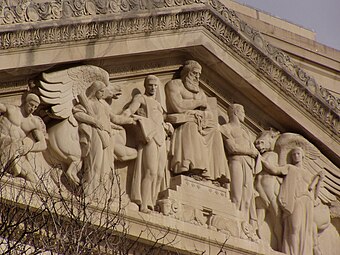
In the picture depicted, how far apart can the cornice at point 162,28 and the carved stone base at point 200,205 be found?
1.95 m

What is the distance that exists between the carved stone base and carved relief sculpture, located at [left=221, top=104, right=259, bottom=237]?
0.72 feet

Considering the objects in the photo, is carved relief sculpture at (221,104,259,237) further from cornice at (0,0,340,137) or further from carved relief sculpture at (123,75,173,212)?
carved relief sculpture at (123,75,173,212)

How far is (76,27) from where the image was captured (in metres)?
22.9

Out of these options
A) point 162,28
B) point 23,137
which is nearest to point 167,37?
point 162,28

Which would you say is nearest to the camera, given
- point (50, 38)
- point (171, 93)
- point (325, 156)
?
point (50, 38)

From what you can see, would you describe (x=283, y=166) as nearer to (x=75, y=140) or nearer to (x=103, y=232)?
(x=75, y=140)

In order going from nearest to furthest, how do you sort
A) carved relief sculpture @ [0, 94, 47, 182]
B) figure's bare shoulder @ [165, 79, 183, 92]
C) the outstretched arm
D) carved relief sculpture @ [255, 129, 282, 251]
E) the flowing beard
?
1. carved relief sculpture @ [0, 94, 47, 182]
2. the outstretched arm
3. figure's bare shoulder @ [165, 79, 183, 92]
4. the flowing beard
5. carved relief sculpture @ [255, 129, 282, 251]

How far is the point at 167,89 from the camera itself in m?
24.2

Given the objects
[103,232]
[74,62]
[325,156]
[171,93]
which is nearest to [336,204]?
[325,156]

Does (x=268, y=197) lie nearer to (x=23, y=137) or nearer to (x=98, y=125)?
(x=98, y=125)

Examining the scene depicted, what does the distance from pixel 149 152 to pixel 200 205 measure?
3.37ft

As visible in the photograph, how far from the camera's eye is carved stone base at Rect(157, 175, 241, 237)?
2356 centimetres

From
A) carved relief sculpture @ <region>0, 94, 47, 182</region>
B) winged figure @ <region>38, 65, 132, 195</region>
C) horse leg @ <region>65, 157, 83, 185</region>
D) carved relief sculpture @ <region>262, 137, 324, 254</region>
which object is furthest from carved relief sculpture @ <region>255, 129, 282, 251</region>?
carved relief sculpture @ <region>0, 94, 47, 182</region>

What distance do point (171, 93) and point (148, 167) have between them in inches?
48.0
